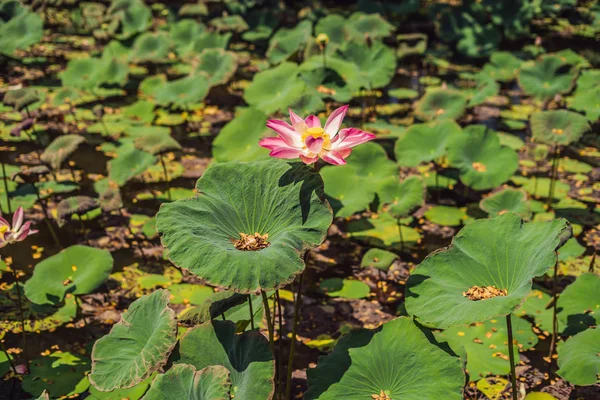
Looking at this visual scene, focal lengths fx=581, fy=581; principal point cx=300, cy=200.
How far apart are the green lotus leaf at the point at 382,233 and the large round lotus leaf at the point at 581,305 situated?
4.76ft

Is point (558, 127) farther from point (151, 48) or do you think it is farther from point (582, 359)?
point (151, 48)

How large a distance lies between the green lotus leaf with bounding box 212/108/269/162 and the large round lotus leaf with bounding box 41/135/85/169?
1148 mm

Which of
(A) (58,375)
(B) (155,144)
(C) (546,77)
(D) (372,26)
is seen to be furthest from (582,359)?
(D) (372,26)

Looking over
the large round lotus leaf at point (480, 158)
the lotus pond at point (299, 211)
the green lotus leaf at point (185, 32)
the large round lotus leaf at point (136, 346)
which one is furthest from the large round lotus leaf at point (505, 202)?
the green lotus leaf at point (185, 32)

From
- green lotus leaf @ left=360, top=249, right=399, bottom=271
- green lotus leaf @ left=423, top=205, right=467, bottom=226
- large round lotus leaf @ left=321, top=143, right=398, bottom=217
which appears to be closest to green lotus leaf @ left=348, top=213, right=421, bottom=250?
green lotus leaf @ left=423, top=205, right=467, bottom=226

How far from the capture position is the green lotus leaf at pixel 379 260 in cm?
379

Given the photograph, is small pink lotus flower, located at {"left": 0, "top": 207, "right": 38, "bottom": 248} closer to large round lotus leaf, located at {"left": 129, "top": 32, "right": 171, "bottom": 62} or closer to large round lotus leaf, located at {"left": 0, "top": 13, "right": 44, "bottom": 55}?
large round lotus leaf, located at {"left": 129, "top": 32, "right": 171, "bottom": 62}

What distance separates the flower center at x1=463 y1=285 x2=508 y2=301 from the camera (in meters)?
2.55

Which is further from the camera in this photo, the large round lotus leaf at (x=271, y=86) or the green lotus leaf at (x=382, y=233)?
the large round lotus leaf at (x=271, y=86)

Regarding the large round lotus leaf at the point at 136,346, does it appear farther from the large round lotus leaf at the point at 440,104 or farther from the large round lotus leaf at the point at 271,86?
the large round lotus leaf at the point at 440,104

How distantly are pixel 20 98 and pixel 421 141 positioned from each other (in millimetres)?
3492

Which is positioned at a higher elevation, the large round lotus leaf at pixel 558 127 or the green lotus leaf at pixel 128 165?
the large round lotus leaf at pixel 558 127

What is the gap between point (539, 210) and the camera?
199 inches

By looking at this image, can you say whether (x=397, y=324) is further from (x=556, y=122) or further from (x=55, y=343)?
(x=556, y=122)
